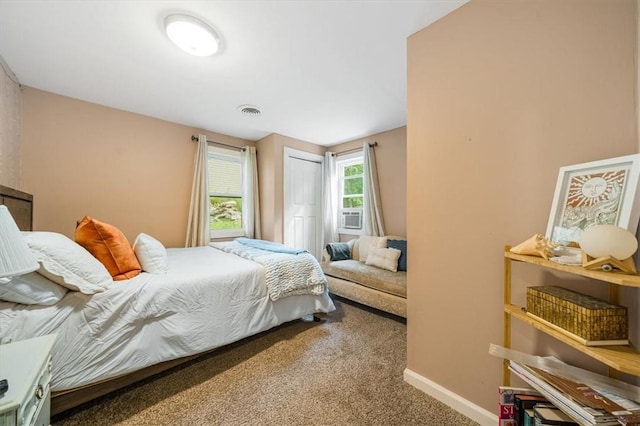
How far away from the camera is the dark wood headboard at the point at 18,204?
157 centimetres

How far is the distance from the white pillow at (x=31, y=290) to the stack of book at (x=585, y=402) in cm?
235

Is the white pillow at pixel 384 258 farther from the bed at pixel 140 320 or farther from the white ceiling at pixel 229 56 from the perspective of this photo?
the white ceiling at pixel 229 56

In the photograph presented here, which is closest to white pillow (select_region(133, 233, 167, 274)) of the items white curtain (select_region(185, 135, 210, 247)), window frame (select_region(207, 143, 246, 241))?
white curtain (select_region(185, 135, 210, 247))

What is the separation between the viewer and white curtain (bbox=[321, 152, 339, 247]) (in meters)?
4.20

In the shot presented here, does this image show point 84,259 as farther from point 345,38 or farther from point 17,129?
point 345,38

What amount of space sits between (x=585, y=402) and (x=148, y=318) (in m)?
2.15

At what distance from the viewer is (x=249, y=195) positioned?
12.8ft

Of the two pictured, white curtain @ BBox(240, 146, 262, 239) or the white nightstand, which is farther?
white curtain @ BBox(240, 146, 262, 239)

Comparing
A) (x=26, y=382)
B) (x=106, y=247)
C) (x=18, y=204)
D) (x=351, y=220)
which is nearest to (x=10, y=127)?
(x=18, y=204)

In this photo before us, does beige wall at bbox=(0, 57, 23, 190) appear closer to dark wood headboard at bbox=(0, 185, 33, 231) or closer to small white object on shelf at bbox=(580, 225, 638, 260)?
dark wood headboard at bbox=(0, 185, 33, 231)

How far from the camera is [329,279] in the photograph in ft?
10.4

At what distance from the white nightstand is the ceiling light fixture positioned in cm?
188

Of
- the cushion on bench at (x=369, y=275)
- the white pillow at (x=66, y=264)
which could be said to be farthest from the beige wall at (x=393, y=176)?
the white pillow at (x=66, y=264)

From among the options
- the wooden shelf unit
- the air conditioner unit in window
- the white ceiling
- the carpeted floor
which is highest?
the white ceiling
